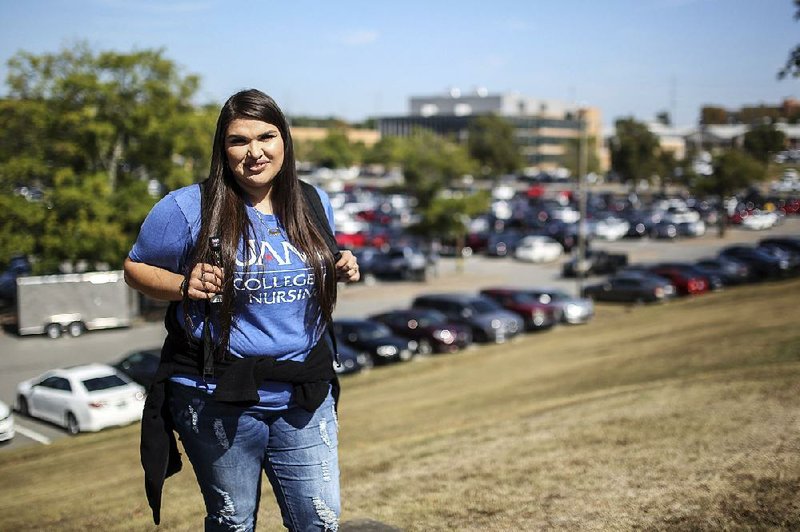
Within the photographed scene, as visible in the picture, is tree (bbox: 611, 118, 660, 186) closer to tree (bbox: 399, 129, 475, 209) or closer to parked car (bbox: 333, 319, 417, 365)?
tree (bbox: 399, 129, 475, 209)

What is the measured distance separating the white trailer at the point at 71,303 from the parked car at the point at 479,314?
36.9ft

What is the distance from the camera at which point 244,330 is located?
3.22 metres

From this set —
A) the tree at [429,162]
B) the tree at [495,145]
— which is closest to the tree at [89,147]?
the tree at [429,162]

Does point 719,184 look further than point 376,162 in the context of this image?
No

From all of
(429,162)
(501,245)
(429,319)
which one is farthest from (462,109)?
(429,319)

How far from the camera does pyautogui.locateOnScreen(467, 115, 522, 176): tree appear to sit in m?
98.4

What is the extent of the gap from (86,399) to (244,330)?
51.8 feet

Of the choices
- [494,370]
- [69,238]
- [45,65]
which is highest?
[45,65]

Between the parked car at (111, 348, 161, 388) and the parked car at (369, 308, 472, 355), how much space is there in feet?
25.6

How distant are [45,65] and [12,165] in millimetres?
4210

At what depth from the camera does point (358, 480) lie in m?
7.49

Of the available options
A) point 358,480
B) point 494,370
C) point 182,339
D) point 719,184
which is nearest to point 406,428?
point 358,480

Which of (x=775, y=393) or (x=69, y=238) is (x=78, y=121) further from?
(x=775, y=393)

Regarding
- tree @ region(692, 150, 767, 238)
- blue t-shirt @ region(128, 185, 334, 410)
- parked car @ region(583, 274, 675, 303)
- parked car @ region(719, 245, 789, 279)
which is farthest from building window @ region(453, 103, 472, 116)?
blue t-shirt @ region(128, 185, 334, 410)
